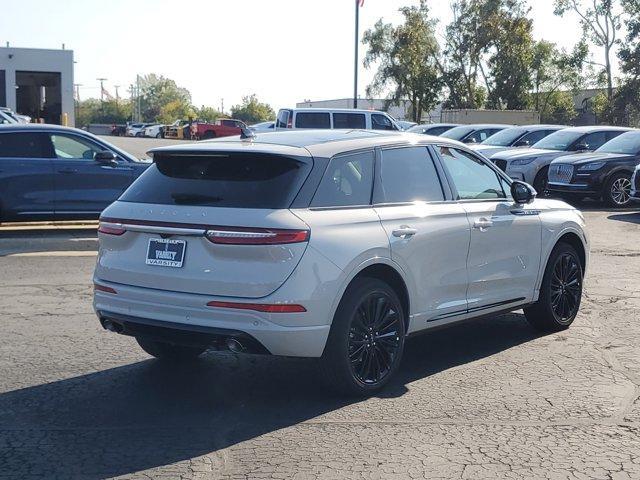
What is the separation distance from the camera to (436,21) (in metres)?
61.4

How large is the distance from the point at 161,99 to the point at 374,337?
166188mm

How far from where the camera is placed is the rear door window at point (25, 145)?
42.9ft

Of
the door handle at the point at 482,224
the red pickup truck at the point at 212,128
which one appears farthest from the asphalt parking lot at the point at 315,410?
the red pickup truck at the point at 212,128

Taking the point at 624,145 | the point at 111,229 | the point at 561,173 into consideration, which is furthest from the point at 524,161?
the point at 111,229

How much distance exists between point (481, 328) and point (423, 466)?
12.2ft

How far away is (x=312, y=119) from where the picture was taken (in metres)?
Answer: 24.7

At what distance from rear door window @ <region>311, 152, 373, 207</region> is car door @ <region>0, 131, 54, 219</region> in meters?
8.05

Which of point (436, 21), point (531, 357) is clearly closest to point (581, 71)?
point (436, 21)

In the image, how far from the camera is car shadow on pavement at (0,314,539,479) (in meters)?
4.94

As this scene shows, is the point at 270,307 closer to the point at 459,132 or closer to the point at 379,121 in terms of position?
the point at 379,121

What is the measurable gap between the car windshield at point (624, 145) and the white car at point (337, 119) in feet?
20.1

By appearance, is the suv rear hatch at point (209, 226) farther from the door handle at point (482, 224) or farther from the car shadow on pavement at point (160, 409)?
the door handle at point (482, 224)

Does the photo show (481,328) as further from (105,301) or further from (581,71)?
(581,71)

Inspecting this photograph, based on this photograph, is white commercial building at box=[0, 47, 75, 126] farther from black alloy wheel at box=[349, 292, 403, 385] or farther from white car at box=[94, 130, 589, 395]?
black alloy wheel at box=[349, 292, 403, 385]
